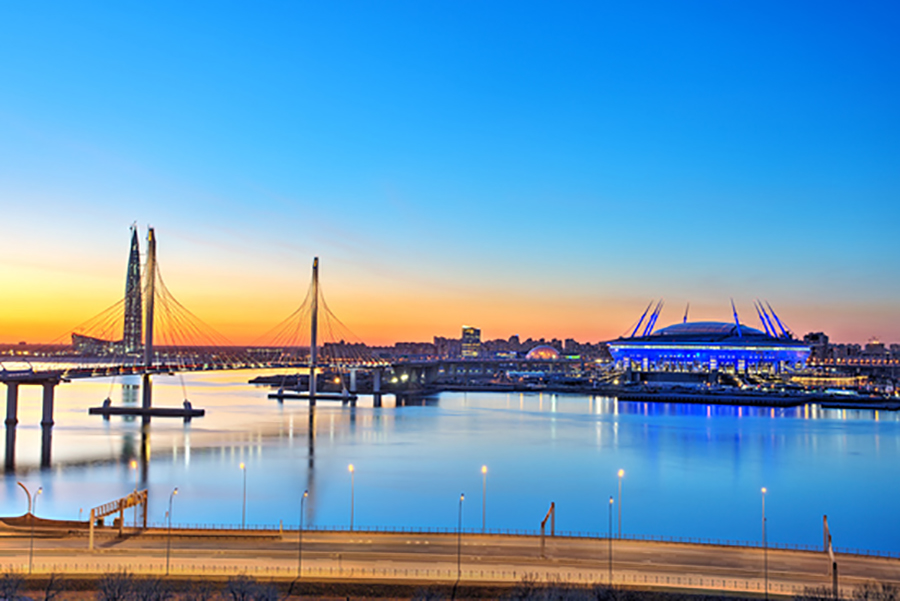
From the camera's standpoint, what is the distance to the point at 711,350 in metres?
75.9

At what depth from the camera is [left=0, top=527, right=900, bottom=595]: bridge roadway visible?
870cm

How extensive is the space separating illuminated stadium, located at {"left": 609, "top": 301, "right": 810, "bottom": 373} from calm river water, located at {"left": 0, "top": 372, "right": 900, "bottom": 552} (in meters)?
39.2

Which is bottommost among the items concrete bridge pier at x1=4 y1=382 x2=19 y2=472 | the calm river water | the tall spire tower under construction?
the calm river water

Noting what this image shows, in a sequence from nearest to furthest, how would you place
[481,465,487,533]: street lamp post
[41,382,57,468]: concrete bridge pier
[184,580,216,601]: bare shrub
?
[184,580,216,601]: bare shrub < [481,465,487,533]: street lamp post < [41,382,57,468]: concrete bridge pier

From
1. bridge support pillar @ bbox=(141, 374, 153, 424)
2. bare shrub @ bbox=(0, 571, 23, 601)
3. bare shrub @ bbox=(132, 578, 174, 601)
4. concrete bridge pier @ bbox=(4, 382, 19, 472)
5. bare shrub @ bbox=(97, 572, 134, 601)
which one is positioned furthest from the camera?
bridge support pillar @ bbox=(141, 374, 153, 424)

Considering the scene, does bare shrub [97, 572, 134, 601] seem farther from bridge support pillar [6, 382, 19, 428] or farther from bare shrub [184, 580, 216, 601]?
bridge support pillar [6, 382, 19, 428]

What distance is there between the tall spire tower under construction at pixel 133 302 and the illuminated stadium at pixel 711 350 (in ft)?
Answer: 148

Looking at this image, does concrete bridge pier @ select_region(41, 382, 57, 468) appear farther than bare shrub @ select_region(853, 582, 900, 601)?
Yes

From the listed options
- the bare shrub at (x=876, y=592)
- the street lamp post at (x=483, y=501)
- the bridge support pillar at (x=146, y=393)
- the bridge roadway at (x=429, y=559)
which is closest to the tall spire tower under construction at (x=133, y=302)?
the bridge support pillar at (x=146, y=393)

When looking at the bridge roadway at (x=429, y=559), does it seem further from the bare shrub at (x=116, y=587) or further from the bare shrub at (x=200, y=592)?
the bare shrub at (x=116, y=587)

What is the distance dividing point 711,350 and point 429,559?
71106 mm

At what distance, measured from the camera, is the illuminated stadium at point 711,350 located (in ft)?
244

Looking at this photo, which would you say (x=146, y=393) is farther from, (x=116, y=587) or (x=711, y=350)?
(x=711, y=350)

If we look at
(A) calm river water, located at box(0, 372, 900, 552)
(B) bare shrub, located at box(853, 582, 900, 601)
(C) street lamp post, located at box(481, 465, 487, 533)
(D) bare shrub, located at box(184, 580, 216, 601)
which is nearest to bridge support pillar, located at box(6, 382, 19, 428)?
(A) calm river water, located at box(0, 372, 900, 552)
